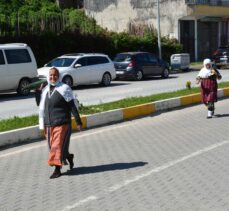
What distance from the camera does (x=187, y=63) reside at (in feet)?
122

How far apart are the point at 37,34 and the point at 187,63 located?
10.5 m

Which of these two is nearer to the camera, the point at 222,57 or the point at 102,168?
the point at 102,168

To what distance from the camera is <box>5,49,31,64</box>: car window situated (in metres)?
20.3

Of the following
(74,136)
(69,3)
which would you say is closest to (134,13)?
(69,3)

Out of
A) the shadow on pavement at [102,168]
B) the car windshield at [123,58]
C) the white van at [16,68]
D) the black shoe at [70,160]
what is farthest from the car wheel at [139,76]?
the black shoe at [70,160]

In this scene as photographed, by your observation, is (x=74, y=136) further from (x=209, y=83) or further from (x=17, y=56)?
Result: (x=17, y=56)

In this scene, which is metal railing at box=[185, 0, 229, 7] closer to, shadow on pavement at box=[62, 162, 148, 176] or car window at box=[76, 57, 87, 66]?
car window at box=[76, 57, 87, 66]

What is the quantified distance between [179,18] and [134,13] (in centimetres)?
461

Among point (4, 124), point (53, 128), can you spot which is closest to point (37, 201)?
point (53, 128)

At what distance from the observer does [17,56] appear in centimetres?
2059

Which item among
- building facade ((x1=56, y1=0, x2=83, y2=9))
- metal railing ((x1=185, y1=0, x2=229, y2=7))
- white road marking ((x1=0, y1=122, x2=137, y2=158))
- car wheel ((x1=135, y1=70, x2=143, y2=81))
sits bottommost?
car wheel ((x1=135, y1=70, x2=143, y2=81))

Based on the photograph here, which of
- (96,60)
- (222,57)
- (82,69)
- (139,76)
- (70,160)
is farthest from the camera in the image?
(222,57)

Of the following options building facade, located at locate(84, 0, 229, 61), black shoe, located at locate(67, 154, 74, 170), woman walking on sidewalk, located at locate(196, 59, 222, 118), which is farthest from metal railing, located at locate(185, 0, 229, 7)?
black shoe, located at locate(67, 154, 74, 170)

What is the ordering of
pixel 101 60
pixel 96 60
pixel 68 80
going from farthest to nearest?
pixel 101 60
pixel 96 60
pixel 68 80
